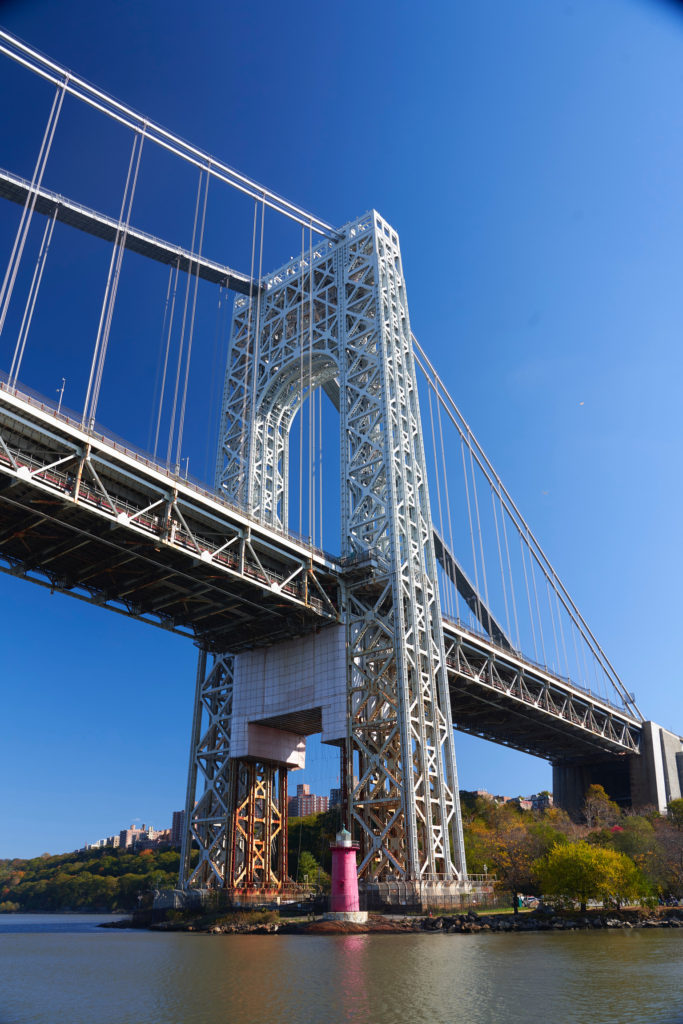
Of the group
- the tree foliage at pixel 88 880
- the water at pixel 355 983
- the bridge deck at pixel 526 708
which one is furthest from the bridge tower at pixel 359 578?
the tree foliage at pixel 88 880

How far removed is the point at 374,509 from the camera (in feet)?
158

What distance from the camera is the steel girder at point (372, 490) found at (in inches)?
1646

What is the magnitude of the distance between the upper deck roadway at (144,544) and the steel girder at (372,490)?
3.49 m

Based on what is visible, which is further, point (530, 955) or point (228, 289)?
point (228, 289)

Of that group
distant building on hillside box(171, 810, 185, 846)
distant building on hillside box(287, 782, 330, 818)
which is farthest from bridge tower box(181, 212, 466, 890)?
distant building on hillside box(171, 810, 185, 846)

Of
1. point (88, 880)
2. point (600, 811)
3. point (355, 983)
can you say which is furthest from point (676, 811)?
point (88, 880)

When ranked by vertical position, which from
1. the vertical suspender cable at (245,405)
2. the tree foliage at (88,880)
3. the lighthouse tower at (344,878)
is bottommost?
the lighthouse tower at (344,878)

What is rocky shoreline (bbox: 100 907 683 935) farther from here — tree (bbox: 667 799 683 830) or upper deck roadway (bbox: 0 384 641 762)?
tree (bbox: 667 799 683 830)

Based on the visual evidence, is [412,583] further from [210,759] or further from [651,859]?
[651,859]

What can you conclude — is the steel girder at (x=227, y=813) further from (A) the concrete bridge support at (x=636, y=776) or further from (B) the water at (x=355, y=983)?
(A) the concrete bridge support at (x=636, y=776)

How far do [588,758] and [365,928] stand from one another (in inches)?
2364

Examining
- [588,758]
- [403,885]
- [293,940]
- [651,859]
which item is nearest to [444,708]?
[403,885]

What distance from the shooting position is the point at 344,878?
36.7m

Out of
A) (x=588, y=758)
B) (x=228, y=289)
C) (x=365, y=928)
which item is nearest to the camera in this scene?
(x=365, y=928)
